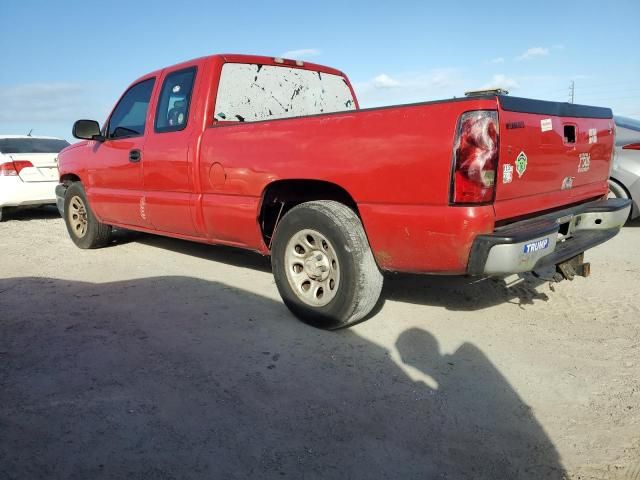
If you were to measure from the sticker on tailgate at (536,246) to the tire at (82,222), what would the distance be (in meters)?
4.83

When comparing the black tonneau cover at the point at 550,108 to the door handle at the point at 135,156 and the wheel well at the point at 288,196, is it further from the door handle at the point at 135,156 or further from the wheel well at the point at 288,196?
the door handle at the point at 135,156

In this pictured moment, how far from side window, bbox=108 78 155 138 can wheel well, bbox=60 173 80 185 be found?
1.17 metres

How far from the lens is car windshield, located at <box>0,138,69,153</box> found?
26.8ft

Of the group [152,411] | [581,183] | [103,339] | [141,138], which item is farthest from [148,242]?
[581,183]

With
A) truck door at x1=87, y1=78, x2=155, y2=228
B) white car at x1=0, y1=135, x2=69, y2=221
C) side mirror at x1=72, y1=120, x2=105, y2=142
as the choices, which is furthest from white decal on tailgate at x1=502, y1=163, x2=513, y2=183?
white car at x1=0, y1=135, x2=69, y2=221

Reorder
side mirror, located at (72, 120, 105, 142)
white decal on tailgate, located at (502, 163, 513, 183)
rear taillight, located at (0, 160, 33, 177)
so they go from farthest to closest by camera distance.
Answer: rear taillight, located at (0, 160, 33, 177), side mirror, located at (72, 120, 105, 142), white decal on tailgate, located at (502, 163, 513, 183)

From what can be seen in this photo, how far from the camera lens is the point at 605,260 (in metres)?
5.21

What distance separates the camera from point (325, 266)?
11.4ft

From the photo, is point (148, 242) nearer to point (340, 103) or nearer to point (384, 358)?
point (340, 103)

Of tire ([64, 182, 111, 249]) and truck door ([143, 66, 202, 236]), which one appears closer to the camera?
truck door ([143, 66, 202, 236])

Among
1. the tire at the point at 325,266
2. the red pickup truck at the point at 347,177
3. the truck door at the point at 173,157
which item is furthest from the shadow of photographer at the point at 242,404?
the truck door at the point at 173,157

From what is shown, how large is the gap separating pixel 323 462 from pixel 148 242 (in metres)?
5.01

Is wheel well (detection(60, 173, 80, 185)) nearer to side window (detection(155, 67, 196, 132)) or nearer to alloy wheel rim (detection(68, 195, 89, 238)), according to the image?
alloy wheel rim (detection(68, 195, 89, 238))

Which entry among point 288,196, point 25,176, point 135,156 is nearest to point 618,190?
point 288,196
